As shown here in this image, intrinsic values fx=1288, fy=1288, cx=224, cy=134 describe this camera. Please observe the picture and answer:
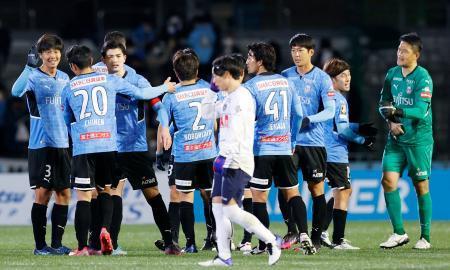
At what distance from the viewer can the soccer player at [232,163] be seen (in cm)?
1234

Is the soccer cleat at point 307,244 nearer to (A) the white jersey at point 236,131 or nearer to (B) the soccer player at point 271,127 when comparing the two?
(B) the soccer player at point 271,127

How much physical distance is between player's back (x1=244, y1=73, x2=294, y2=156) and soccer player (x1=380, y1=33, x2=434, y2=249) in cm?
163

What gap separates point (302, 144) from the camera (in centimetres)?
1465

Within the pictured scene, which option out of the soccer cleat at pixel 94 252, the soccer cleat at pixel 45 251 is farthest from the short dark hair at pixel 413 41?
the soccer cleat at pixel 45 251

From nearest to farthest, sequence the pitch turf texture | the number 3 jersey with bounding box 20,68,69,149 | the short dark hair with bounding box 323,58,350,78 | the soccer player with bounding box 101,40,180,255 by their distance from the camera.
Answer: the pitch turf texture, the soccer player with bounding box 101,40,180,255, the number 3 jersey with bounding box 20,68,69,149, the short dark hair with bounding box 323,58,350,78

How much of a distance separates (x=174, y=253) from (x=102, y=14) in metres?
14.1

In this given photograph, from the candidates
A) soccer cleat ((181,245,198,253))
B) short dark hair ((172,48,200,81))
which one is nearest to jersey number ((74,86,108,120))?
short dark hair ((172,48,200,81))

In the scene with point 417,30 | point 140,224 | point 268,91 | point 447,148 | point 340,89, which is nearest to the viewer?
point 268,91

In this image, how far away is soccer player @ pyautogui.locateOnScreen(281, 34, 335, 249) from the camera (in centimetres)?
1448

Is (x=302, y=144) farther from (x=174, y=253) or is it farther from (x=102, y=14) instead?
(x=102, y=14)

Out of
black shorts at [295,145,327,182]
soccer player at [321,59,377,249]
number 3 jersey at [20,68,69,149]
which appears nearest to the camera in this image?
number 3 jersey at [20,68,69,149]

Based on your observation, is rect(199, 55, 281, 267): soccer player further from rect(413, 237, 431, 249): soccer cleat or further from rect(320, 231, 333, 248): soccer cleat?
rect(413, 237, 431, 249): soccer cleat

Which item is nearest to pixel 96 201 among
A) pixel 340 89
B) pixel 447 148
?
pixel 340 89

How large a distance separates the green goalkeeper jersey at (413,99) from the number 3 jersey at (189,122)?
2.37m
